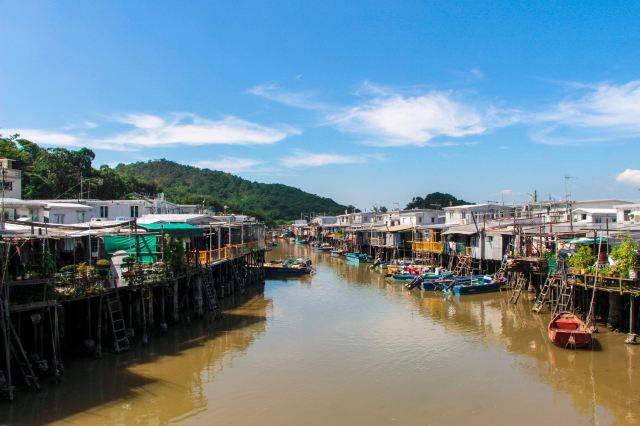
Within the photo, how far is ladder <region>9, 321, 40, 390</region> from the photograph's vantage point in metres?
15.7

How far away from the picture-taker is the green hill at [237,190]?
153 metres

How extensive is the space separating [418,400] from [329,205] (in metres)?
168

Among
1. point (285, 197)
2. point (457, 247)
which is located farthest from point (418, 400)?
point (285, 197)

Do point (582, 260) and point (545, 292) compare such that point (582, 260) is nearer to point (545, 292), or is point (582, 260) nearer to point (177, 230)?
point (545, 292)

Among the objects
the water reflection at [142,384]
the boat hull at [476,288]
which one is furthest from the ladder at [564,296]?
the water reflection at [142,384]

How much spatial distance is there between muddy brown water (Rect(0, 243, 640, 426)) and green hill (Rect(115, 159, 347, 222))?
121 m

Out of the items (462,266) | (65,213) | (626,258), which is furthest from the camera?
(462,266)

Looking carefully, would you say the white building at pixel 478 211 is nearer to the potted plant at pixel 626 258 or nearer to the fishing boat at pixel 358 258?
the fishing boat at pixel 358 258

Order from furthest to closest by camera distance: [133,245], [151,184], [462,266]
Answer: [151,184] < [462,266] < [133,245]

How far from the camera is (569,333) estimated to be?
21406mm

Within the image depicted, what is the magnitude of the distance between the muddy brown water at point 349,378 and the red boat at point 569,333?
1.29 ft

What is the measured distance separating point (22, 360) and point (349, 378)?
1149 cm

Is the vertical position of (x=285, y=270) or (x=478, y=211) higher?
(x=478, y=211)

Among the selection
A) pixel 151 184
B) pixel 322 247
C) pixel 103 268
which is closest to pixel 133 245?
pixel 103 268
